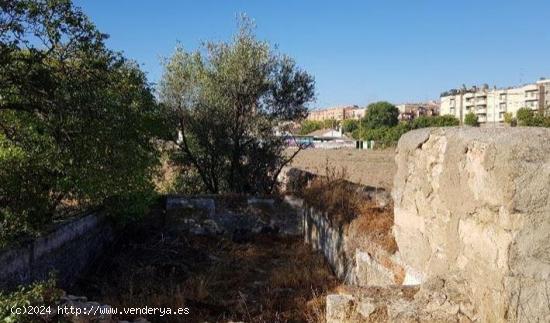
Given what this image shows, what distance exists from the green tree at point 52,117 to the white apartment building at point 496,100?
349 feet

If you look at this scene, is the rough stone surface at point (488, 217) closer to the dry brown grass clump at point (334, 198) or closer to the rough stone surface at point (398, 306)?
the rough stone surface at point (398, 306)

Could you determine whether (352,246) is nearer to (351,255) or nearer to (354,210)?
Answer: (351,255)

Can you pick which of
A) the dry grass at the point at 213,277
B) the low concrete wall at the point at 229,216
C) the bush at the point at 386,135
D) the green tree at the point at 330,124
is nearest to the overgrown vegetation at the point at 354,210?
the low concrete wall at the point at 229,216

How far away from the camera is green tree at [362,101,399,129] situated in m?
108

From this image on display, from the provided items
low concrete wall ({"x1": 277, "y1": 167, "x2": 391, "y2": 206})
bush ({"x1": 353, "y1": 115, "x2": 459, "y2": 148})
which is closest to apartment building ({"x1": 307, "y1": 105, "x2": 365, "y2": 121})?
bush ({"x1": 353, "y1": 115, "x2": 459, "y2": 148})

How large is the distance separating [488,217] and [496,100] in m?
128

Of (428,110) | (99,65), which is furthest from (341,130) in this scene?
(99,65)

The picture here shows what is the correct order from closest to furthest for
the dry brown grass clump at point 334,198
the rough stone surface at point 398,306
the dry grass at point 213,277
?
the rough stone surface at point 398,306
the dry grass at point 213,277
the dry brown grass clump at point 334,198

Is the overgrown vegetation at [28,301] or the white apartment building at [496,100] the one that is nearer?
the overgrown vegetation at [28,301]

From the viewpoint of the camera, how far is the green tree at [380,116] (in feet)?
356

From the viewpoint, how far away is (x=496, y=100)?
4732 inches

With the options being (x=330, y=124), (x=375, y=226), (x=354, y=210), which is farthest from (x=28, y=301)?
(x=330, y=124)

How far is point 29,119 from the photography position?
22.6 feet

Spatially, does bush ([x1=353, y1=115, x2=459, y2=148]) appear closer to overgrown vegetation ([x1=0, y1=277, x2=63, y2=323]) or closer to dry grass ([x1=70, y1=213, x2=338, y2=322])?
Answer: dry grass ([x1=70, y1=213, x2=338, y2=322])
